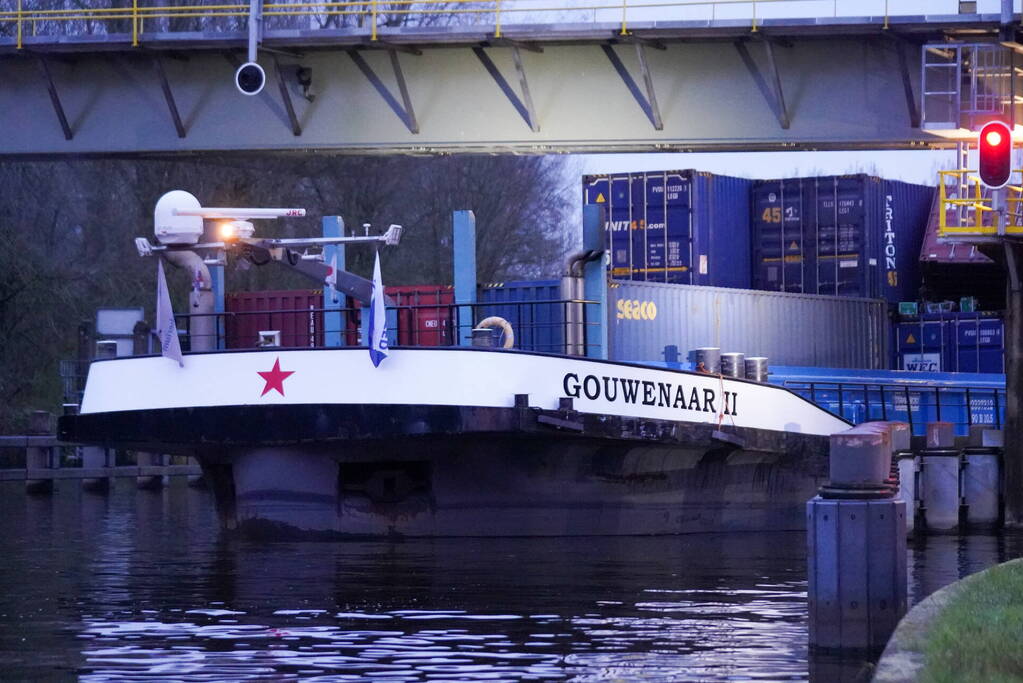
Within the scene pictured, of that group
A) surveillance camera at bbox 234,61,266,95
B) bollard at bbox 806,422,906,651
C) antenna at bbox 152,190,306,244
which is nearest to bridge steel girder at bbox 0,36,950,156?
surveillance camera at bbox 234,61,266,95

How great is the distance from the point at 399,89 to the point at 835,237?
9276 mm

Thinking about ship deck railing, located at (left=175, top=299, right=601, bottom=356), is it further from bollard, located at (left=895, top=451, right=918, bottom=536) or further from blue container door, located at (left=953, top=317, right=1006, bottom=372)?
blue container door, located at (left=953, top=317, right=1006, bottom=372)

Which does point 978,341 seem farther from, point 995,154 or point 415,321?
point 995,154

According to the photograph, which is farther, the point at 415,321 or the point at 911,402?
the point at 911,402

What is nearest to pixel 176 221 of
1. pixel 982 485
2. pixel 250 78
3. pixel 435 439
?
pixel 435 439

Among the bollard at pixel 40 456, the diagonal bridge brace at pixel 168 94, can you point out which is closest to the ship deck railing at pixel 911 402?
the diagonal bridge brace at pixel 168 94

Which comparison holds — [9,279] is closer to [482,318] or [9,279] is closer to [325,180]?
[325,180]

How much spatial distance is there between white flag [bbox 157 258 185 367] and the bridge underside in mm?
7224

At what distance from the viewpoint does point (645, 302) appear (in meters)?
20.7

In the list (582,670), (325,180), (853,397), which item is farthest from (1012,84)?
(325,180)

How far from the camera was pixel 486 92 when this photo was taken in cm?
2275

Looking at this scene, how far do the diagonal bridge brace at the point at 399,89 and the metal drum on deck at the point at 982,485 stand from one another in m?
8.81

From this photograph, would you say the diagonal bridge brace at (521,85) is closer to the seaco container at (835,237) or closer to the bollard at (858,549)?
the seaco container at (835,237)

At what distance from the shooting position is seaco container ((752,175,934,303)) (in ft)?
92.7
